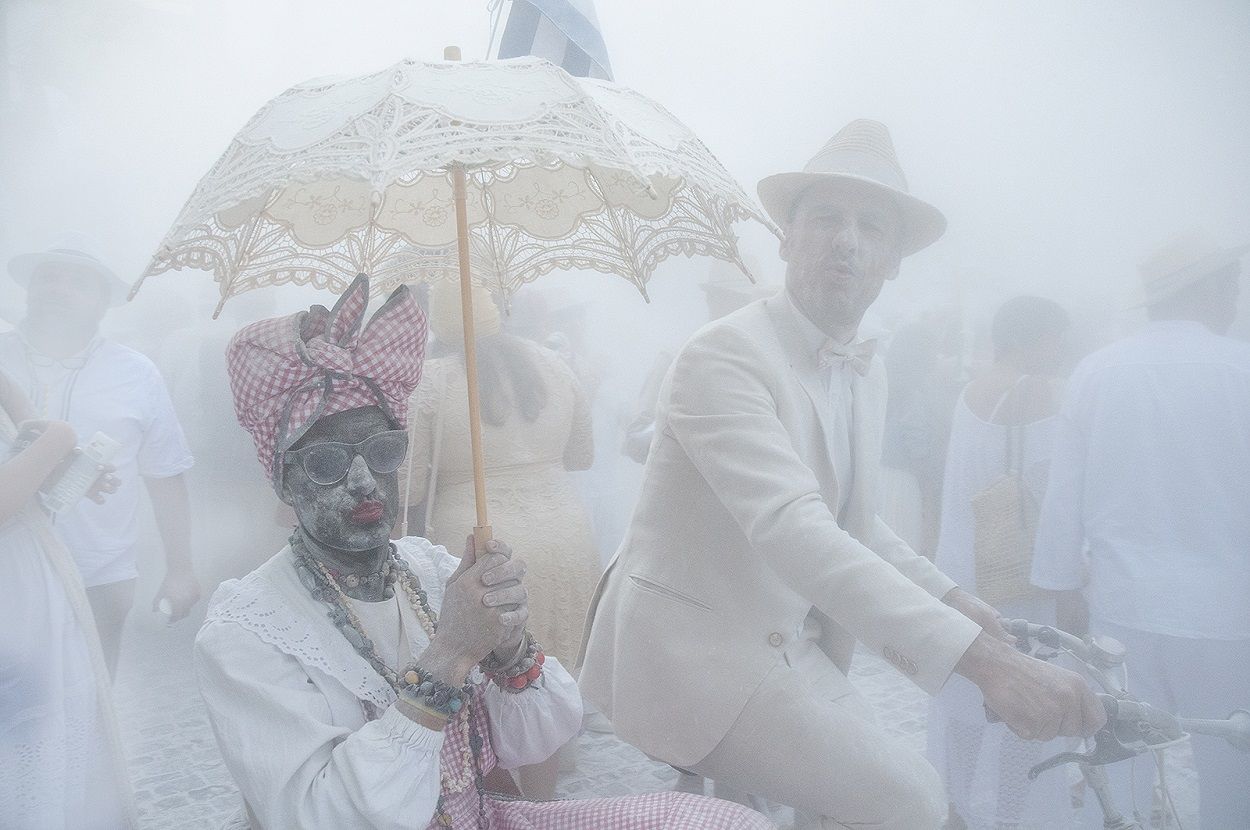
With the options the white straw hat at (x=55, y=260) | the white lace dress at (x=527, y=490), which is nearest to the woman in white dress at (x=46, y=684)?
the white straw hat at (x=55, y=260)

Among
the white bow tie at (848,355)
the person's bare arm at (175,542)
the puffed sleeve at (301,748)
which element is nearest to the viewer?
the puffed sleeve at (301,748)

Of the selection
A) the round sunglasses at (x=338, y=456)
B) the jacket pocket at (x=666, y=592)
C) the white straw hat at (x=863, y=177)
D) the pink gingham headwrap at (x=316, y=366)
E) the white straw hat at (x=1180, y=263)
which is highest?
the white straw hat at (x=863, y=177)

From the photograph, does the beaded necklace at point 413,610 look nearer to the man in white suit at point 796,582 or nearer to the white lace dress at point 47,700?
the man in white suit at point 796,582

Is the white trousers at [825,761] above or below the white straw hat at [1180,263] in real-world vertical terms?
below

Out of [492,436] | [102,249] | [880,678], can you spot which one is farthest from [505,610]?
[880,678]

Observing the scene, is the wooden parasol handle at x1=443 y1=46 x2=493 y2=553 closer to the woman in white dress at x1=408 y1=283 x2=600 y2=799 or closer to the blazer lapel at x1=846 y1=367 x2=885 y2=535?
the blazer lapel at x1=846 y1=367 x2=885 y2=535

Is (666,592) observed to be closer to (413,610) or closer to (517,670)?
(517,670)

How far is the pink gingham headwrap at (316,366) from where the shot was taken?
1.67 metres

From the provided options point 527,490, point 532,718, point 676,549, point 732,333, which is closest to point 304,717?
point 532,718

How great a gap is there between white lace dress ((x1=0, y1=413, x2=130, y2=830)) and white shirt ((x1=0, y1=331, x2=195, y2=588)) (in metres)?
0.54

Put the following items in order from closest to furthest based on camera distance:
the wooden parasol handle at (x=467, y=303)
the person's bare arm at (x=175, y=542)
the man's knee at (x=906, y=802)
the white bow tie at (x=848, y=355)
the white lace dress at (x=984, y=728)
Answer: the wooden parasol handle at (x=467, y=303)
the man's knee at (x=906, y=802)
the white bow tie at (x=848, y=355)
the white lace dress at (x=984, y=728)
the person's bare arm at (x=175, y=542)

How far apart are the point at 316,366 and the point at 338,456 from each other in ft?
0.57

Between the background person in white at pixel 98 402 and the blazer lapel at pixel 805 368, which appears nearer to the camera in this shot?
the blazer lapel at pixel 805 368

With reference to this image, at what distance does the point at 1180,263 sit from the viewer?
334 centimetres
